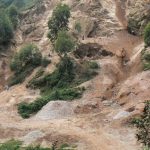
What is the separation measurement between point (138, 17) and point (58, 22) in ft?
46.0

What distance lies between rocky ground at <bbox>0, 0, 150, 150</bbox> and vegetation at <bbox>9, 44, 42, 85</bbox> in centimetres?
268

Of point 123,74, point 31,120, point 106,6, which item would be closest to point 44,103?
point 31,120

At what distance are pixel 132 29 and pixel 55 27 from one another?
13673 millimetres

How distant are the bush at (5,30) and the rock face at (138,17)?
2343 centimetres

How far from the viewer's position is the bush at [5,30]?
8764 cm

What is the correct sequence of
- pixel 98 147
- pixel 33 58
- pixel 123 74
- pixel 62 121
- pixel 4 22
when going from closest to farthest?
pixel 98 147 → pixel 62 121 → pixel 123 74 → pixel 33 58 → pixel 4 22

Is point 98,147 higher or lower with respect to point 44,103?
higher

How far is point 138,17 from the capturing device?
80250mm

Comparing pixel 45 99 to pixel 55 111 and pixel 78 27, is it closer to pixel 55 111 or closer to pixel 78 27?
pixel 55 111

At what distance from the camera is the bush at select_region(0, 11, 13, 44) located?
8764 cm

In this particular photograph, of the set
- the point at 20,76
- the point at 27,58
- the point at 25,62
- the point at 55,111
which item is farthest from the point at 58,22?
the point at 55,111

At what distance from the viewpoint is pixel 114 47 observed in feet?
252

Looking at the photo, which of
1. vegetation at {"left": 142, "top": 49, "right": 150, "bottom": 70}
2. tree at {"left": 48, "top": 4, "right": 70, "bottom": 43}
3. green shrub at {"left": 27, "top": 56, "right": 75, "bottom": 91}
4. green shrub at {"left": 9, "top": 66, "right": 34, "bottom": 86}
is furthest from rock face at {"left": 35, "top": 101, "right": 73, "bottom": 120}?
tree at {"left": 48, "top": 4, "right": 70, "bottom": 43}

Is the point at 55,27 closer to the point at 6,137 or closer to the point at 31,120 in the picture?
the point at 31,120
